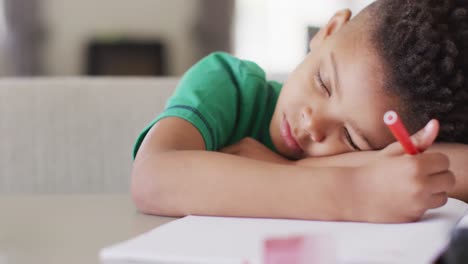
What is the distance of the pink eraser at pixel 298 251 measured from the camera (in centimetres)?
45

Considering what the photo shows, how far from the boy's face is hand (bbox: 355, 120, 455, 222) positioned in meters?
0.20

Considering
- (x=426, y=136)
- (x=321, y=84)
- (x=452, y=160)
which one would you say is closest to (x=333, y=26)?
(x=321, y=84)

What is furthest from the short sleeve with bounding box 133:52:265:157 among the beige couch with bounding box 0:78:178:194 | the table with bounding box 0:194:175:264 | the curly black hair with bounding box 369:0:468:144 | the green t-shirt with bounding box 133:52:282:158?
the beige couch with bounding box 0:78:178:194

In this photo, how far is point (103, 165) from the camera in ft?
4.45

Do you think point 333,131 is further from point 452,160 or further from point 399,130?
point 399,130

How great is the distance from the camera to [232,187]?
68cm

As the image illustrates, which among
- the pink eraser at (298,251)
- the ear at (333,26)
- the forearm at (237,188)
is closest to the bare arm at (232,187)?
the forearm at (237,188)

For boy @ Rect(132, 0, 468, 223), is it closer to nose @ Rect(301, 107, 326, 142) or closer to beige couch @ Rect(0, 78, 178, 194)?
nose @ Rect(301, 107, 326, 142)

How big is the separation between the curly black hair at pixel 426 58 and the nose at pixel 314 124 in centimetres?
9

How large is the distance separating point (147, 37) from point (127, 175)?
2632 millimetres

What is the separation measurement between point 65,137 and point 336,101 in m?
0.68

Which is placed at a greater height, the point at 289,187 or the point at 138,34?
the point at 289,187

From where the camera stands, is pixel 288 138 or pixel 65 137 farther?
pixel 65 137

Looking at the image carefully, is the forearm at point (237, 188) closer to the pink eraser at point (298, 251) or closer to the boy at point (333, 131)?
the boy at point (333, 131)
